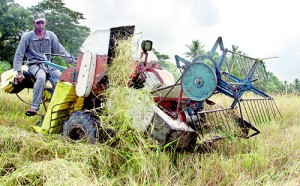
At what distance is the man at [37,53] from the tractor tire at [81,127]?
1278mm

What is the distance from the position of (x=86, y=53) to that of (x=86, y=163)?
140 cm

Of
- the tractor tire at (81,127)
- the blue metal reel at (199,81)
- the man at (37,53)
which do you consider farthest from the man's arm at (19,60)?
the blue metal reel at (199,81)

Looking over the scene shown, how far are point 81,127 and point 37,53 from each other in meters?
2.53

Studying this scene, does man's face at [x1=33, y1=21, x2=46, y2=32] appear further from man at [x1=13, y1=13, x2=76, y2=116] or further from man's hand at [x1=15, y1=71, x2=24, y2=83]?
man's hand at [x1=15, y1=71, x2=24, y2=83]

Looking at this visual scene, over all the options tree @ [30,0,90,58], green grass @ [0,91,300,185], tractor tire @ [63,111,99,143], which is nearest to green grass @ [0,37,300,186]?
green grass @ [0,91,300,185]

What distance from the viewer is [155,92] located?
14.4 feet

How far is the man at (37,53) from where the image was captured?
516 centimetres

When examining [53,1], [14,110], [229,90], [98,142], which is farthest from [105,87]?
[53,1]

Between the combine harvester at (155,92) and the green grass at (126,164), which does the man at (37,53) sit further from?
the green grass at (126,164)

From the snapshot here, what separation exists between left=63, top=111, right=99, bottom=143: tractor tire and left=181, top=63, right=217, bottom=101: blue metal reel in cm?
114

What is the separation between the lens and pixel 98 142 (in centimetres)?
372

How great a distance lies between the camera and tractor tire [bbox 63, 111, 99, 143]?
3.85m

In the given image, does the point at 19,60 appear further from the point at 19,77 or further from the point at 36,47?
the point at 36,47

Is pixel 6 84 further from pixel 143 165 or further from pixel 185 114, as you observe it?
pixel 143 165
